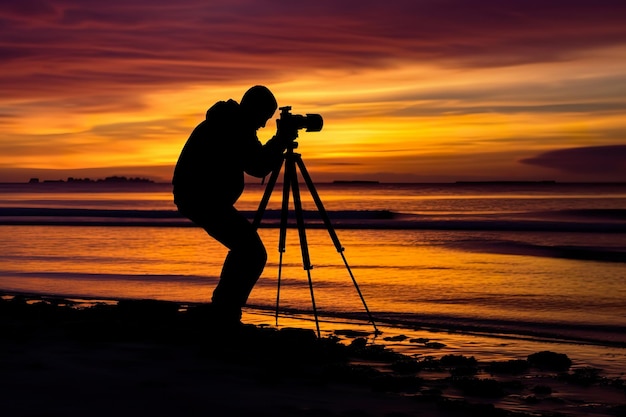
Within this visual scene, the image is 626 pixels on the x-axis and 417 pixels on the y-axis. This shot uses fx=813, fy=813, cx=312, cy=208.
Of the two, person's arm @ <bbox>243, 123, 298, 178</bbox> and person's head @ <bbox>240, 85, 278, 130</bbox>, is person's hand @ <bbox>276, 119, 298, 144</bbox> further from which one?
person's head @ <bbox>240, 85, 278, 130</bbox>

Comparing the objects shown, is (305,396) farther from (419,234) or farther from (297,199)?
(419,234)

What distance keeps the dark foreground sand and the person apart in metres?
0.49

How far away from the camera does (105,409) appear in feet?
12.9

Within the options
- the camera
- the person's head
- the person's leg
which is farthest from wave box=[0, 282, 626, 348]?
the person's head

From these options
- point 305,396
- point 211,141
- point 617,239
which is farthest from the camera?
point 617,239

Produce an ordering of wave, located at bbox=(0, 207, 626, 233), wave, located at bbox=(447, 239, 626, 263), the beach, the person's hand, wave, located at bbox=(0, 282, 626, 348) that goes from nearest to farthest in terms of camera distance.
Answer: the beach < the person's hand < wave, located at bbox=(0, 282, 626, 348) < wave, located at bbox=(447, 239, 626, 263) < wave, located at bbox=(0, 207, 626, 233)

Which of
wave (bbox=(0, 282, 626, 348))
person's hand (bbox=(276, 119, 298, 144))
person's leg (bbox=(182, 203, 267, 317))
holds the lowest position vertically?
wave (bbox=(0, 282, 626, 348))

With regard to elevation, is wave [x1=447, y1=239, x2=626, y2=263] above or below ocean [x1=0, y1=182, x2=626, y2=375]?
above

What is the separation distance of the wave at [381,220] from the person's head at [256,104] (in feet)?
67.3

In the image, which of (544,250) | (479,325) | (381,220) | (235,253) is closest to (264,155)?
(235,253)

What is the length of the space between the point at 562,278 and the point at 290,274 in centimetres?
392

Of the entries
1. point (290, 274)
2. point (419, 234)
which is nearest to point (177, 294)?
point (290, 274)

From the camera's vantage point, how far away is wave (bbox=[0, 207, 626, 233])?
89.3ft

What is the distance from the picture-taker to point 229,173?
600cm
